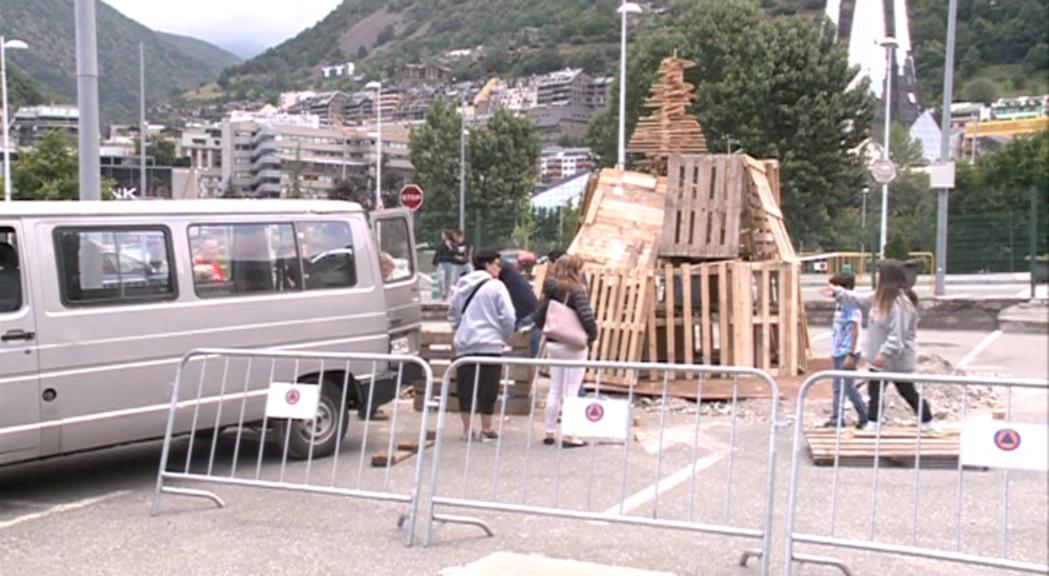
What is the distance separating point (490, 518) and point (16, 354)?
130 inches

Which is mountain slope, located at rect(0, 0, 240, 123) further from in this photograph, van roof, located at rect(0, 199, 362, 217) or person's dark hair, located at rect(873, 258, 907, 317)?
person's dark hair, located at rect(873, 258, 907, 317)

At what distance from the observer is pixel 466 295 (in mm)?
8750

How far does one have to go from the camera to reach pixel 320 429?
8117 millimetres

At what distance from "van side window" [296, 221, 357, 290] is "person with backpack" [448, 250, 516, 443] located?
1018mm

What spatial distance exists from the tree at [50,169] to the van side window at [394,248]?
2912 cm

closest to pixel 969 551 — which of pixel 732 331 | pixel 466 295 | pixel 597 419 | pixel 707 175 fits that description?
pixel 597 419

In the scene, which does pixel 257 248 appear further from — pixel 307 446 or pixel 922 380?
pixel 922 380

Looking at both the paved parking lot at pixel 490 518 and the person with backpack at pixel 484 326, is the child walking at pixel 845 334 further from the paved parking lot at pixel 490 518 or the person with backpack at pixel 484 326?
the person with backpack at pixel 484 326

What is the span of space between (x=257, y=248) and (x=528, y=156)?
48.1 metres

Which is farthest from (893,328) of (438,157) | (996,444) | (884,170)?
(438,157)

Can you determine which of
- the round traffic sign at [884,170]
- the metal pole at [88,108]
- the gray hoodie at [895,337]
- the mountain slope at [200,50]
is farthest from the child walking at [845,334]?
the mountain slope at [200,50]

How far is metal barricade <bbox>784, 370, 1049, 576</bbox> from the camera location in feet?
16.2

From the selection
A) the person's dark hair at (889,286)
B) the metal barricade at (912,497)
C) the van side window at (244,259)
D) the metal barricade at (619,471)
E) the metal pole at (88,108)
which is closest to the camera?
the metal barricade at (912,497)

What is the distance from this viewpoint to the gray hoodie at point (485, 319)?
8609 mm
